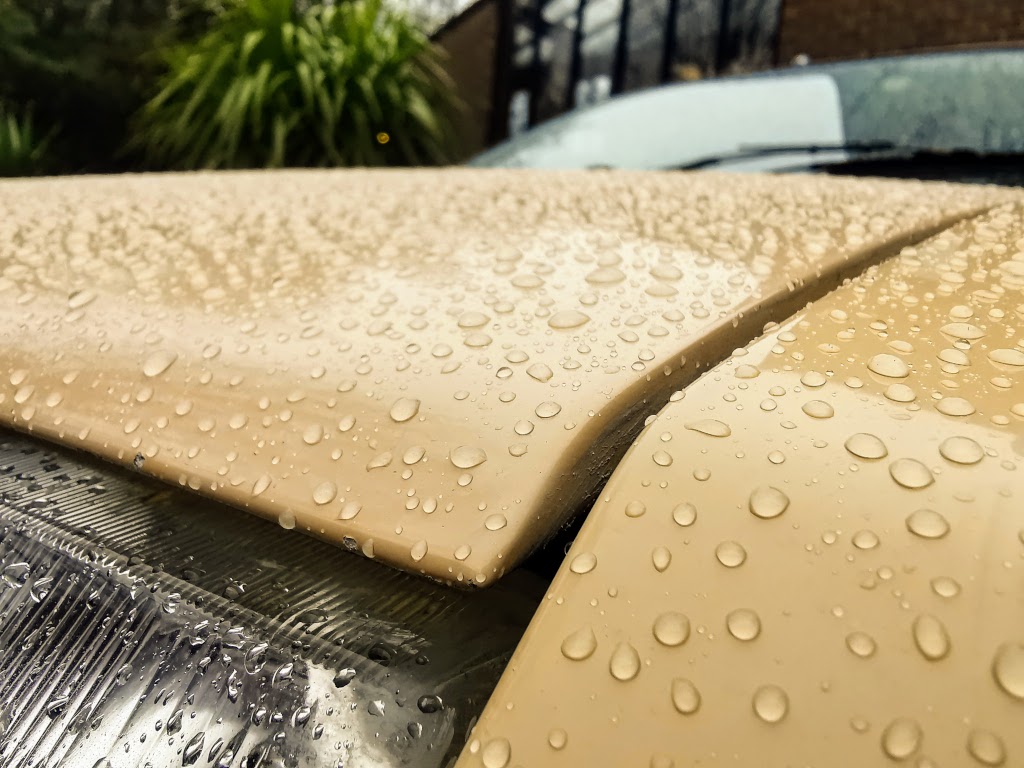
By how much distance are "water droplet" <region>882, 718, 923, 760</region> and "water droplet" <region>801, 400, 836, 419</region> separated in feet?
0.51

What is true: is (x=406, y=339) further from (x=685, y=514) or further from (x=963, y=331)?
(x=963, y=331)

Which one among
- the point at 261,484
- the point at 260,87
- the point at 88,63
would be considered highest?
the point at 261,484

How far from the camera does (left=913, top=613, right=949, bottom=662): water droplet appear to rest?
28cm

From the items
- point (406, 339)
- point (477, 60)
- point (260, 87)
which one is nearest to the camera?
point (406, 339)

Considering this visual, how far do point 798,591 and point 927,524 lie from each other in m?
0.07

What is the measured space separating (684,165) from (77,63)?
23.5ft

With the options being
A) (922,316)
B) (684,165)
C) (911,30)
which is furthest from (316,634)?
(911,30)

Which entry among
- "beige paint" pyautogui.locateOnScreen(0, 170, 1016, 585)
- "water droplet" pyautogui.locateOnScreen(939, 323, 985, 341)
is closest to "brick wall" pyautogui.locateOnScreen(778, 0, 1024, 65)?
"beige paint" pyautogui.locateOnScreen(0, 170, 1016, 585)

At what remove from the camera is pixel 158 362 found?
0.51 meters

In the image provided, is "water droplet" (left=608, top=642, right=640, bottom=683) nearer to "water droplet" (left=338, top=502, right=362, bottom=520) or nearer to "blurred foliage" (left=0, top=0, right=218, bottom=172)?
"water droplet" (left=338, top=502, right=362, bottom=520)

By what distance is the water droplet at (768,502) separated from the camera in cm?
33

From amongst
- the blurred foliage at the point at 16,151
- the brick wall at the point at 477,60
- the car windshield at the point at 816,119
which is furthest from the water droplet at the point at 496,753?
the brick wall at the point at 477,60

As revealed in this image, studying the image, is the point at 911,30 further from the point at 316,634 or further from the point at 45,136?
the point at 45,136

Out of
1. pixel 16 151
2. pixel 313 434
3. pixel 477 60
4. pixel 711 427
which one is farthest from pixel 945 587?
pixel 477 60
